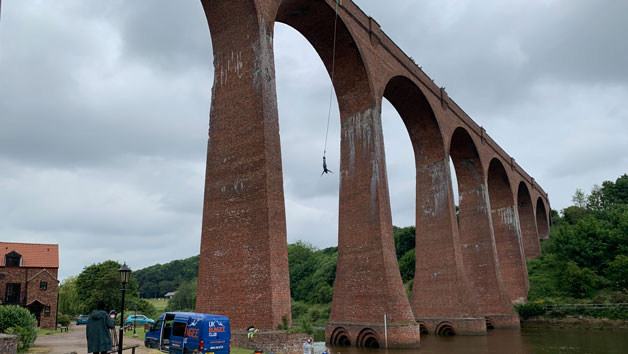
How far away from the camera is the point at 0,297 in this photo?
26.7 m

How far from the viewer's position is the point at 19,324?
43.7 ft

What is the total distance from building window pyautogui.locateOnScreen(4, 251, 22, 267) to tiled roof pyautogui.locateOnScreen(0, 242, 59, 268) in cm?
19

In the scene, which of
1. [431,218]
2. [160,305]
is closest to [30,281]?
[431,218]

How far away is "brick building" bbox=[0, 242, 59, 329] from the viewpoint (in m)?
27.2

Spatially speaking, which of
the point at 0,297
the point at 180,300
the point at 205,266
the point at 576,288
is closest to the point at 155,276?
the point at 180,300

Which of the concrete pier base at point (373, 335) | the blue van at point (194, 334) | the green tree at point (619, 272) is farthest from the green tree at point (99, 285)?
the green tree at point (619, 272)

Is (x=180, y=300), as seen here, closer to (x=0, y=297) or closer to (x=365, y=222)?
(x=0, y=297)

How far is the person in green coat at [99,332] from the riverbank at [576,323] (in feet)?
93.2

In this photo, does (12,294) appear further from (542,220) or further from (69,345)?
(542,220)

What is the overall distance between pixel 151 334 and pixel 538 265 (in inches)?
1549

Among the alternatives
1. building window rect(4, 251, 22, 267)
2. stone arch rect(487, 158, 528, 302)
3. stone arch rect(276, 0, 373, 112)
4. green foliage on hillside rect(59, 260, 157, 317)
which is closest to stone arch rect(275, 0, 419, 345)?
stone arch rect(276, 0, 373, 112)

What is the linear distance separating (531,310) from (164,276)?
298ft

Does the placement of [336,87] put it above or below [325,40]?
below

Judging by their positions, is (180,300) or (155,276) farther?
(155,276)
